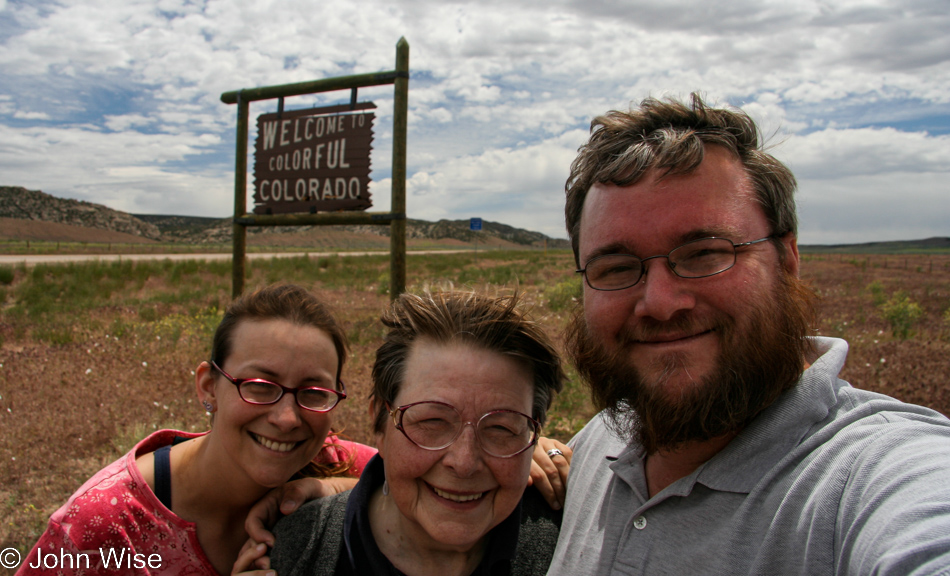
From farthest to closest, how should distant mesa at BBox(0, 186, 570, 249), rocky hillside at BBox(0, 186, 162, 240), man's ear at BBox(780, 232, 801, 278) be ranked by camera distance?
rocky hillside at BBox(0, 186, 162, 240)
distant mesa at BBox(0, 186, 570, 249)
man's ear at BBox(780, 232, 801, 278)

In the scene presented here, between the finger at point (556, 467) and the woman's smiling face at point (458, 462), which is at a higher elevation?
the woman's smiling face at point (458, 462)

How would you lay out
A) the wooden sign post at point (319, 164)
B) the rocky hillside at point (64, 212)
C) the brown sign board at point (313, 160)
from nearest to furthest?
the wooden sign post at point (319, 164)
the brown sign board at point (313, 160)
the rocky hillside at point (64, 212)

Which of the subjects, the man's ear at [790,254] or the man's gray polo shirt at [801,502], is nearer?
the man's gray polo shirt at [801,502]

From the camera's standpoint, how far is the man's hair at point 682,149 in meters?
1.51

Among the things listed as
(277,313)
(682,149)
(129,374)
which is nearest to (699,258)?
(682,149)

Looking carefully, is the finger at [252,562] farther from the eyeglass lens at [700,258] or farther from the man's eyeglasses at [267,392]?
the eyeglass lens at [700,258]

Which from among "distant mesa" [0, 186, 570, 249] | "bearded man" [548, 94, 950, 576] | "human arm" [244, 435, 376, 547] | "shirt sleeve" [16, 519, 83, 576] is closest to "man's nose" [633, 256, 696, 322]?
"bearded man" [548, 94, 950, 576]

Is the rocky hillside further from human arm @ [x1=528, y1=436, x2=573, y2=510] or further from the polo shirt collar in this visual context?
the polo shirt collar

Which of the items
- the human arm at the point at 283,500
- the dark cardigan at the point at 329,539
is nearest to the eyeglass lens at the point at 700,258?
the dark cardigan at the point at 329,539

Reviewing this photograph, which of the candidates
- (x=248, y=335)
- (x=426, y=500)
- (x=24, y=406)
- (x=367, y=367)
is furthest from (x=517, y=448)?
(x=24, y=406)

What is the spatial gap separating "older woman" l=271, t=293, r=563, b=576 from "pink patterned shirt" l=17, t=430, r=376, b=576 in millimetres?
419

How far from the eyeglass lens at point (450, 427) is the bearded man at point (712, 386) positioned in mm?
332

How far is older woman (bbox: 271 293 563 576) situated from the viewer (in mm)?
1502

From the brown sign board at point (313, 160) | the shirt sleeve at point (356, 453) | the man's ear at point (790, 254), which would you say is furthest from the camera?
the brown sign board at point (313, 160)
